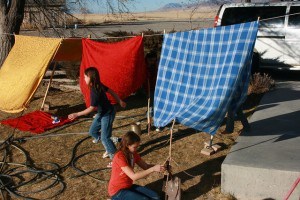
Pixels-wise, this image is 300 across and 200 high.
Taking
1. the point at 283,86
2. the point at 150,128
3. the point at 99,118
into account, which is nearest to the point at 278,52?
the point at 283,86

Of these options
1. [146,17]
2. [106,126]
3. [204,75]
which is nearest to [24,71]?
[106,126]

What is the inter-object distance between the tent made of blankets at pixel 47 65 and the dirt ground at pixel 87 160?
2.38 ft

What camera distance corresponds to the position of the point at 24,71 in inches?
285

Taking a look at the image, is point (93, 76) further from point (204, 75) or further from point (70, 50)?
point (70, 50)

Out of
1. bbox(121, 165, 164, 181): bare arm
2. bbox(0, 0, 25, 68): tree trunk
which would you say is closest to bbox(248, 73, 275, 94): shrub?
bbox(121, 165, 164, 181): bare arm

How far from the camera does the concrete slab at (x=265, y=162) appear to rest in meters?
4.43

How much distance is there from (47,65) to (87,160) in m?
2.08

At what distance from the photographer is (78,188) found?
5.12 m

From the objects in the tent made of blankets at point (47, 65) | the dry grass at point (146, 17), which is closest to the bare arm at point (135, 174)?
the tent made of blankets at point (47, 65)

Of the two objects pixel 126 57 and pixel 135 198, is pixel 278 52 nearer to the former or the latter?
pixel 126 57

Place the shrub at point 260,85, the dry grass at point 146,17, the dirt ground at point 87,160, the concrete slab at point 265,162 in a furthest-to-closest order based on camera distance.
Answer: the dry grass at point 146,17, the shrub at point 260,85, the dirt ground at point 87,160, the concrete slab at point 265,162

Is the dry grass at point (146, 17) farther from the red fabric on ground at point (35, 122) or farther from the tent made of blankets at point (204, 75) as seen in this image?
the tent made of blankets at point (204, 75)

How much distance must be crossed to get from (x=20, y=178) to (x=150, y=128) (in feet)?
8.87

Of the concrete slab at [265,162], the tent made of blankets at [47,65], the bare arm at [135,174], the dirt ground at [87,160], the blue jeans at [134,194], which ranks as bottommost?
the dirt ground at [87,160]
